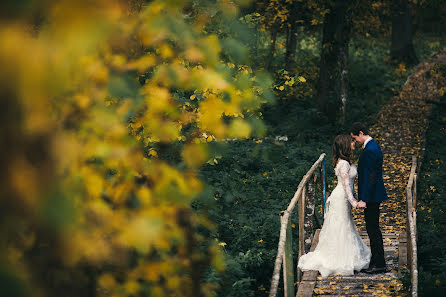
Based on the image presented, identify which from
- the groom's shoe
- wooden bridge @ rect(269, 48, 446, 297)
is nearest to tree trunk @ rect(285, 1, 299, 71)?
wooden bridge @ rect(269, 48, 446, 297)

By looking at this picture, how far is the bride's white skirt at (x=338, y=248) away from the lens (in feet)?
25.7

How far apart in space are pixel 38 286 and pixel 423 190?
11.8m

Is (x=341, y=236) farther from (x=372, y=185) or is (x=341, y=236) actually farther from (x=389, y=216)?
(x=389, y=216)

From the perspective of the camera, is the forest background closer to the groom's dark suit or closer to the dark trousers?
the groom's dark suit

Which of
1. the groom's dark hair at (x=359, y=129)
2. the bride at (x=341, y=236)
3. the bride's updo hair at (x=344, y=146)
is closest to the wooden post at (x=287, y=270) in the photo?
the bride at (x=341, y=236)

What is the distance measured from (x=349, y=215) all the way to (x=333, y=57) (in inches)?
433

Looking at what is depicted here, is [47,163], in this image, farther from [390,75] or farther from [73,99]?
[390,75]

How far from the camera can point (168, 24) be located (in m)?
2.88

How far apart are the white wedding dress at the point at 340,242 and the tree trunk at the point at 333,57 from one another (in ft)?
33.1

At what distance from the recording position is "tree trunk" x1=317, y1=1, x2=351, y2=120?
57.1ft

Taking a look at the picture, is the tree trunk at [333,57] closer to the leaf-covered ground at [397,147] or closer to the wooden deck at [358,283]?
the leaf-covered ground at [397,147]

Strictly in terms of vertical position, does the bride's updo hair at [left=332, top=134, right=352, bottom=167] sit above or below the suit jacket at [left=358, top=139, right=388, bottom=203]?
above

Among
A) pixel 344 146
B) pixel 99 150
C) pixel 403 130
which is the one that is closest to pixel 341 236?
pixel 344 146

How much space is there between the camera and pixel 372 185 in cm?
744
